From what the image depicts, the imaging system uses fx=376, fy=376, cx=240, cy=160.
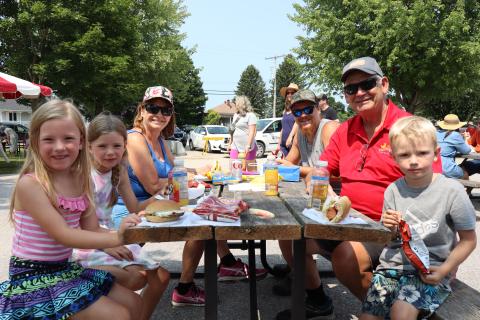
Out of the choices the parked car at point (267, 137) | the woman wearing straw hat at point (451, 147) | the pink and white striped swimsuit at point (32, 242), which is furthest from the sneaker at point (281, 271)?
the parked car at point (267, 137)

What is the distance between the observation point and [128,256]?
234cm

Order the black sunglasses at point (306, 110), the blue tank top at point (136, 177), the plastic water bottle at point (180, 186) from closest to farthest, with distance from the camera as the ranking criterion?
the plastic water bottle at point (180, 186) → the blue tank top at point (136, 177) → the black sunglasses at point (306, 110)

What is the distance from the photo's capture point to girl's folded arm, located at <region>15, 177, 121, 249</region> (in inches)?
68.6

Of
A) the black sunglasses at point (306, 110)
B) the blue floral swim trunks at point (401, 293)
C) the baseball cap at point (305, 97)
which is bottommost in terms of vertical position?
the blue floral swim trunks at point (401, 293)

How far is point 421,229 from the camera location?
2.02 meters

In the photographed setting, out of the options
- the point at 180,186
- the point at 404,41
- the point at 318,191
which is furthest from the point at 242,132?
the point at 404,41

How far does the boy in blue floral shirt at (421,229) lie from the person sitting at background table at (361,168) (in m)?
0.21

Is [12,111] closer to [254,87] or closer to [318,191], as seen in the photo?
[254,87]

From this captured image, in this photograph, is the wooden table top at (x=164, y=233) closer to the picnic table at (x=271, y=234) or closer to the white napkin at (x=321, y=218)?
the picnic table at (x=271, y=234)

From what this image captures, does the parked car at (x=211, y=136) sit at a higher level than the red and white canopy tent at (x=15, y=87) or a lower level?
lower

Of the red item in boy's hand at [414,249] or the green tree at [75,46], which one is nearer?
the red item in boy's hand at [414,249]

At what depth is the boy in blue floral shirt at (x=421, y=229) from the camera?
1.92m

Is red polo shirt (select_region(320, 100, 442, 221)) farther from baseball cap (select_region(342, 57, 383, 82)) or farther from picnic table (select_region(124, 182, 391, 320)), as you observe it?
picnic table (select_region(124, 182, 391, 320))

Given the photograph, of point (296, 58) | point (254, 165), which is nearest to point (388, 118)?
point (254, 165)
